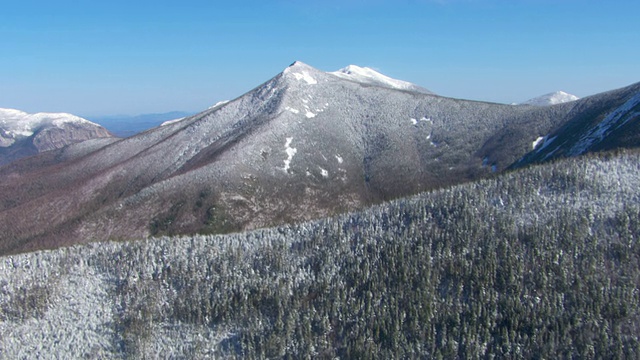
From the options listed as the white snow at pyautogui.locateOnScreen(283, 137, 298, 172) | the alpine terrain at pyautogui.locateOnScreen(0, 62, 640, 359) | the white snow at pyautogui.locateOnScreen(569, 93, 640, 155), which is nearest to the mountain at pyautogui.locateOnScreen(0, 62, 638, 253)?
the white snow at pyautogui.locateOnScreen(283, 137, 298, 172)

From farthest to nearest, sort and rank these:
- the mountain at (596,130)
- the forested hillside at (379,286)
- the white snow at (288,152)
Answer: the white snow at (288,152)
the mountain at (596,130)
the forested hillside at (379,286)

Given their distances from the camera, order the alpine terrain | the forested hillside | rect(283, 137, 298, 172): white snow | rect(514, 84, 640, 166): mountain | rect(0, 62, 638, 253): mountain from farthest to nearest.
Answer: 1. rect(283, 137, 298, 172): white snow
2. rect(0, 62, 638, 253): mountain
3. rect(514, 84, 640, 166): mountain
4. the alpine terrain
5. the forested hillside

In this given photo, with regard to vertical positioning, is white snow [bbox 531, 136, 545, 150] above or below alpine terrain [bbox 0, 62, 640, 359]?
above

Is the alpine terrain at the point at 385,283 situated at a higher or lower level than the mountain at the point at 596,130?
lower

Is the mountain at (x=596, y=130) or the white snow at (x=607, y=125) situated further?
the white snow at (x=607, y=125)

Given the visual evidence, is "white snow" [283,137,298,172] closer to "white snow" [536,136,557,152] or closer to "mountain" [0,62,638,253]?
"mountain" [0,62,638,253]

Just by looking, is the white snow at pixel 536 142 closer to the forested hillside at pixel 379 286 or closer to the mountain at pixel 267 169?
the mountain at pixel 267 169

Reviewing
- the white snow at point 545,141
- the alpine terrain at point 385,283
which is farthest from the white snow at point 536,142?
the alpine terrain at point 385,283
